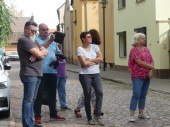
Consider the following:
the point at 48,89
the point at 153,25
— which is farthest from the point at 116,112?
the point at 153,25

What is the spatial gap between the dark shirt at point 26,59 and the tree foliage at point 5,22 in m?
10.0

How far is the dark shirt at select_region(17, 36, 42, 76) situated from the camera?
7.43 meters

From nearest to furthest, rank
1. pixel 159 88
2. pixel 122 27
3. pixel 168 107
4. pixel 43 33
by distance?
1. pixel 43 33
2. pixel 168 107
3. pixel 159 88
4. pixel 122 27

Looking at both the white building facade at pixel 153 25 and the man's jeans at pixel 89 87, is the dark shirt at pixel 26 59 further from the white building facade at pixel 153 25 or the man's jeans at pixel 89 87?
the white building facade at pixel 153 25

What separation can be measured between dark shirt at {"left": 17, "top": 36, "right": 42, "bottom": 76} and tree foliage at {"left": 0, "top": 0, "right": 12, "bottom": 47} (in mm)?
10025

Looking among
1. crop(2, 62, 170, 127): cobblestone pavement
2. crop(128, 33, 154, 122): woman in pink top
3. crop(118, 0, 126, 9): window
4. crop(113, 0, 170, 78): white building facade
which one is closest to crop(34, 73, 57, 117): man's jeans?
crop(2, 62, 170, 127): cobblestone pavement

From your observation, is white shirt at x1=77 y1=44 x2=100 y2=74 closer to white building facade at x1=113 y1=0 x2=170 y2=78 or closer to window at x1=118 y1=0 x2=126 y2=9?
white building facade at x1=113 y1=0 x2=170 y2=78

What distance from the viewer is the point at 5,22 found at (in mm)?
17750

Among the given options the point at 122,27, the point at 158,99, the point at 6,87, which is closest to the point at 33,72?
the point at 6,87

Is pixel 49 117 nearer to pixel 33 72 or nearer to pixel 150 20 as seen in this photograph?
pixel 33 72

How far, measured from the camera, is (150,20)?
76.2ft

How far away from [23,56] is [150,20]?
16420 mm

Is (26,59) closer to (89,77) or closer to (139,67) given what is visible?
(89,77)

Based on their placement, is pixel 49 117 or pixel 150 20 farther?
pixel 150 20
